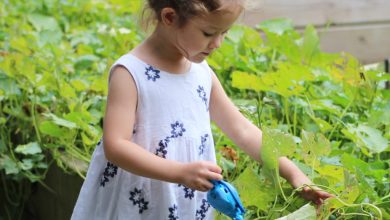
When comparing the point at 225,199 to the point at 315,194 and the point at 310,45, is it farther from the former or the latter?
the point at 310,45

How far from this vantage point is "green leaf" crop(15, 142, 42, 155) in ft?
6.46

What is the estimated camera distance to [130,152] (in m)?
1.29

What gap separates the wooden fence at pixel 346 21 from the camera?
3785mm

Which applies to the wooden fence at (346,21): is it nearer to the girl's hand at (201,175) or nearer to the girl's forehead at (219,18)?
the girl's forehead at (219,18)

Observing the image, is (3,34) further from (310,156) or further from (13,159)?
(310,156)

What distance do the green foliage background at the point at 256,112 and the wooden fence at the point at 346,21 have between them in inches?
44.8

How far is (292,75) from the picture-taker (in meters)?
1.85

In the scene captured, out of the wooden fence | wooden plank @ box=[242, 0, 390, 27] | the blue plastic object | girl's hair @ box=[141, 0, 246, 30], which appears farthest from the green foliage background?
the wooden fence

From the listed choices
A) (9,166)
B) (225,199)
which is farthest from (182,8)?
(9,166)

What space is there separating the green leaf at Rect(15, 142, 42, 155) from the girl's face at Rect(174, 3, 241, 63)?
2.48 feet

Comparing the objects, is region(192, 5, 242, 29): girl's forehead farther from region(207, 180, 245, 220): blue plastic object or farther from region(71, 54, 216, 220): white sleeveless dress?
region(207, 180, 245, 220): blue plastic object

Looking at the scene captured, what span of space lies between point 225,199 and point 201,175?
0.18 ft

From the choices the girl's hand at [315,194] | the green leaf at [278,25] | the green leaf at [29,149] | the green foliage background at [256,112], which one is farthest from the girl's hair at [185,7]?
the green leaf at [278,25]

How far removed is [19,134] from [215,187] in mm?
1176
